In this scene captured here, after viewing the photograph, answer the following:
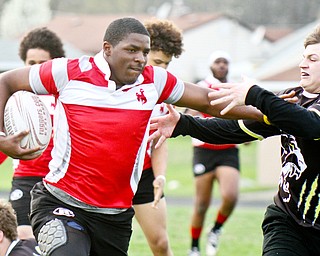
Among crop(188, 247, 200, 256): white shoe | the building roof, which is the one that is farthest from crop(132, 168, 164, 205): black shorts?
the building roof

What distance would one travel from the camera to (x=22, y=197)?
22.7ft

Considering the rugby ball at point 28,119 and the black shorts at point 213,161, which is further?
the black shorts at point 213,161

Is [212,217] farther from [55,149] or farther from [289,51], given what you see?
[289,51]

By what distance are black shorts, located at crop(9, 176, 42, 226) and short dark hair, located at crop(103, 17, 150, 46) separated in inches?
70.4

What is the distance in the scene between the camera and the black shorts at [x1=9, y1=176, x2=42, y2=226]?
22.6 feet

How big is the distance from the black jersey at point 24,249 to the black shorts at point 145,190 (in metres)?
1.35

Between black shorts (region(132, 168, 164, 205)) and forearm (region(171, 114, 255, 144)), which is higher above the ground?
forearm (region(171, 114, 255, 144))

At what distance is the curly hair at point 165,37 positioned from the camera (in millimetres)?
7449

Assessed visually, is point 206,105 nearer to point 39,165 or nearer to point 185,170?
point 39,165

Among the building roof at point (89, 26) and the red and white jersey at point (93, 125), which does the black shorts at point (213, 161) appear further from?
the building roof at point (89, 26)

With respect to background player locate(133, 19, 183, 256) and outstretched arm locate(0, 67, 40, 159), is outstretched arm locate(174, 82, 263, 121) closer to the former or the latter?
outstretched arm locate(0, 67, 40, 159)

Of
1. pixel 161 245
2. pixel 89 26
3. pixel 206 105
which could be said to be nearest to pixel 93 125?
pixel 206 105

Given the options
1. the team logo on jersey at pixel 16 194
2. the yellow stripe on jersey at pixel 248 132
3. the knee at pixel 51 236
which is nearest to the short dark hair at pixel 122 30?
the yellow stripe on jersey at pixel 248 132

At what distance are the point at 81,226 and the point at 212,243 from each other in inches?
195
